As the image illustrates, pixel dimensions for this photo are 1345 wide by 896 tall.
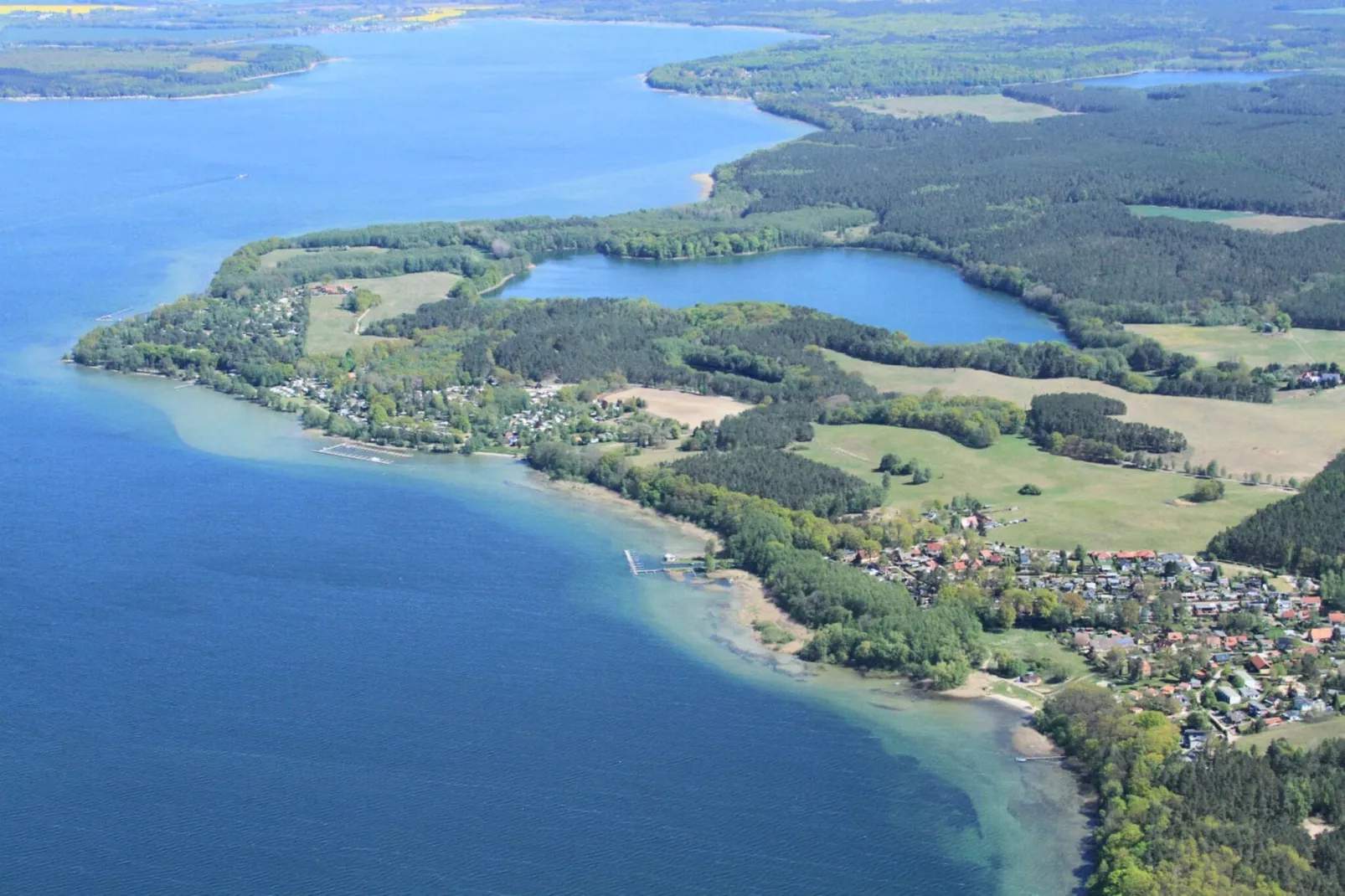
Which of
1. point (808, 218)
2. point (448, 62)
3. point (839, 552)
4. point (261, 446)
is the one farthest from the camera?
point (448, 62)

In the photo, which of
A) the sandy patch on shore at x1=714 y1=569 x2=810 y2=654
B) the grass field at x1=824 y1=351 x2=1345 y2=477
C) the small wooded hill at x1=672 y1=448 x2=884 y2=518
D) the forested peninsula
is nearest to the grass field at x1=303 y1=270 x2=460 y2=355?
the forested peninsula

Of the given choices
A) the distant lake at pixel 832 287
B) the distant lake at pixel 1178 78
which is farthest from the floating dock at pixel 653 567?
the distant lake at pixel 1178 78

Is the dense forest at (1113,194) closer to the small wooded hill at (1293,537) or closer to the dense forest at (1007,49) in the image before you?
the dense forest at (1007,49)

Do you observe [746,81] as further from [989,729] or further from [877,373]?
[989,729]

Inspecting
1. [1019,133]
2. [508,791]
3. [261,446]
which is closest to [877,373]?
[261,446]

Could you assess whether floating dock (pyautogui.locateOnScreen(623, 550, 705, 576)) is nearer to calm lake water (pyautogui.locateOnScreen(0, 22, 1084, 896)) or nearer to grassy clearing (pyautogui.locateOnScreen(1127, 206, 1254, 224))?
calm lake water (pyautogui.locateOnScreen(0, 22, 1084, 896))

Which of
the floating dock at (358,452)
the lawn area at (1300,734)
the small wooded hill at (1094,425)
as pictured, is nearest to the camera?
the lawn area at (1300,734)

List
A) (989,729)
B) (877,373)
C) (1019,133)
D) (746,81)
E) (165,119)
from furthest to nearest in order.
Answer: (746,81), (165,119), (1019,133), (877,373), (989,729)
